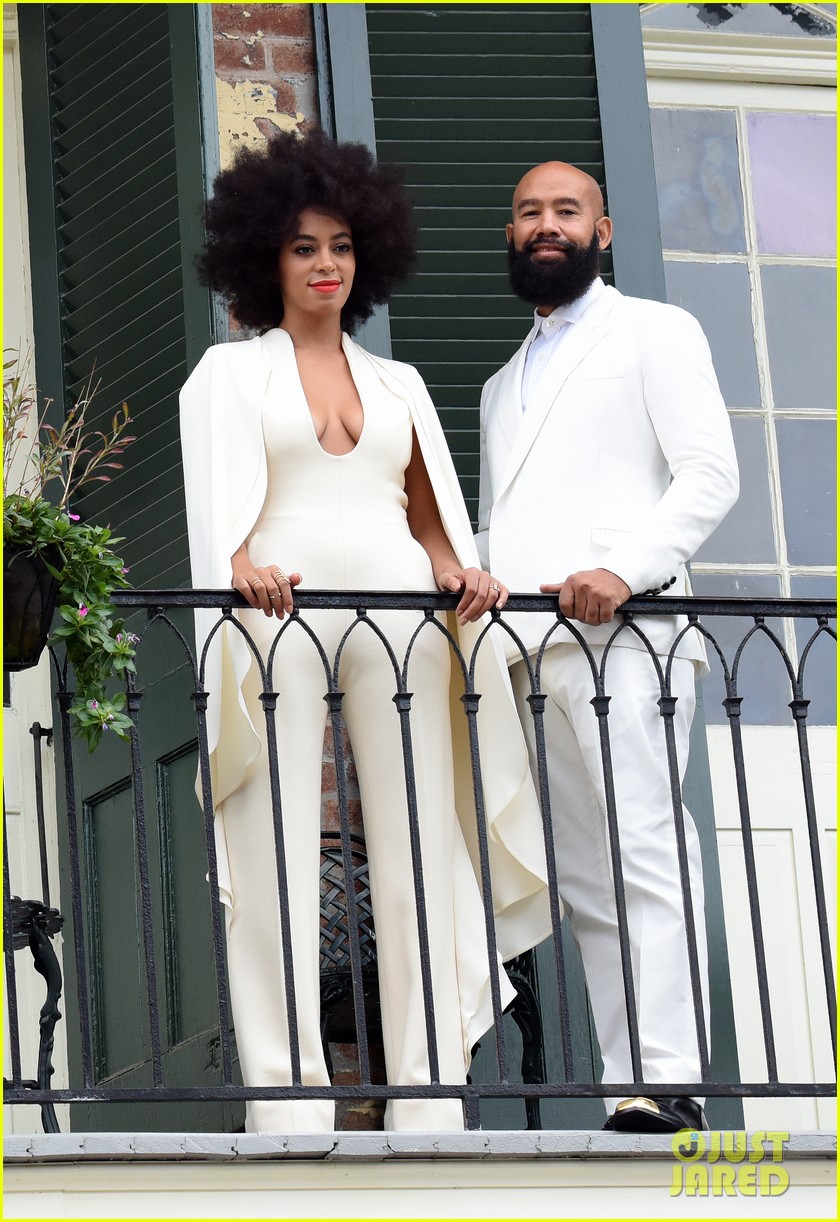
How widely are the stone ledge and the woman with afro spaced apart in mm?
246

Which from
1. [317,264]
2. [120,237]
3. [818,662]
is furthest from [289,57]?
[818,662]

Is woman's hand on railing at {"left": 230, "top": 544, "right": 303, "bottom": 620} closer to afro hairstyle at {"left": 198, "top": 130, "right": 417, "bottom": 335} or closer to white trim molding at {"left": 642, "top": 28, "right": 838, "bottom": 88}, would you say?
afro hairstyle at {"left": 198, "top": 130, "right": 417, "bottom": 335}

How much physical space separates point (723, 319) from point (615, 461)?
2.02 metres

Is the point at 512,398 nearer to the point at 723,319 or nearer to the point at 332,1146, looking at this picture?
the point at 723,319

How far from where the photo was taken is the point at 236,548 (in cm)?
523

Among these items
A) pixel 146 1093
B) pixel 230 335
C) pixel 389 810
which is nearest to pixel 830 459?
pixel 230 335

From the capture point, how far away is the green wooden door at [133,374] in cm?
587

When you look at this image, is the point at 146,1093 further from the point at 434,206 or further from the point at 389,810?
the point at 434,206

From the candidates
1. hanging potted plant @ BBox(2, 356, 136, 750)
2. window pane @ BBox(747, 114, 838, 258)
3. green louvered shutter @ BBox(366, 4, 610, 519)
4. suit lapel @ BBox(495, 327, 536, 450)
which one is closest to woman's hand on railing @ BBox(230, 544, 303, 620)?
hanging potted plant @ BBox(2, 356, 136, 750)

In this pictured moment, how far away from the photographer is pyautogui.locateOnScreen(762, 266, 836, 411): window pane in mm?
7438

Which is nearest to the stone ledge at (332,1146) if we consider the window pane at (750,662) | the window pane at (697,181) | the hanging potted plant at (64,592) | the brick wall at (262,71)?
the hanging potted plant at (64,592)

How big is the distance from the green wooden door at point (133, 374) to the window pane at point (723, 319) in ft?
5.95

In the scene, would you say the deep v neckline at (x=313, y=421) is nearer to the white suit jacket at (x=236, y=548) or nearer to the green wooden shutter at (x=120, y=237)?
the white suit jacket at (x=236, y=548)

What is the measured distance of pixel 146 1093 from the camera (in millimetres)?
4668
